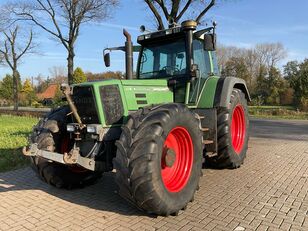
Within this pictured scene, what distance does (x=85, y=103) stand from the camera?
5.04 metres

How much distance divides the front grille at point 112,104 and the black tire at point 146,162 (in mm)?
642

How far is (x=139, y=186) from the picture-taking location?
408 centimetres

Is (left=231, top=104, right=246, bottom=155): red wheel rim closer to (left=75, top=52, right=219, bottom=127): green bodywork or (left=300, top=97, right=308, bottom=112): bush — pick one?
(left=75, top=52, right=219, bottom=127): green bodywork

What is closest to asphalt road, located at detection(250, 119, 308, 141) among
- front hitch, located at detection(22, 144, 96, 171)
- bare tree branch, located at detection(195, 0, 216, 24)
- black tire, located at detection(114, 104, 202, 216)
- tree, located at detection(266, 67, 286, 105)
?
bare tree branch, located at detection(195, 0, 216, 24)

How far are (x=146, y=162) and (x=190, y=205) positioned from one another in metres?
1.26

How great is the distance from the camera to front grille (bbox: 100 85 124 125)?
492cm

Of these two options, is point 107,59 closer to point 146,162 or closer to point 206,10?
point 146,162

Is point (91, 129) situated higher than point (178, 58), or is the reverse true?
point (178, 58)

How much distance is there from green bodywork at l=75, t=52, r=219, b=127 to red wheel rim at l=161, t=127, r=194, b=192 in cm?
79

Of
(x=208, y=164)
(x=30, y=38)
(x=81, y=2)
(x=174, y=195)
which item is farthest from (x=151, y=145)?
(x=30, y=38)

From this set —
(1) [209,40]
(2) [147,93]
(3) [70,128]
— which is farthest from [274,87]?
(3) [70,128]

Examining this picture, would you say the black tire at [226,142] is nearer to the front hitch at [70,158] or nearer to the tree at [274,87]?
the front hitch at [70,158]

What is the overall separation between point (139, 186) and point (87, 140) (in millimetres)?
1384

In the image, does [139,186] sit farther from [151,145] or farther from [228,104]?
[228,104]
